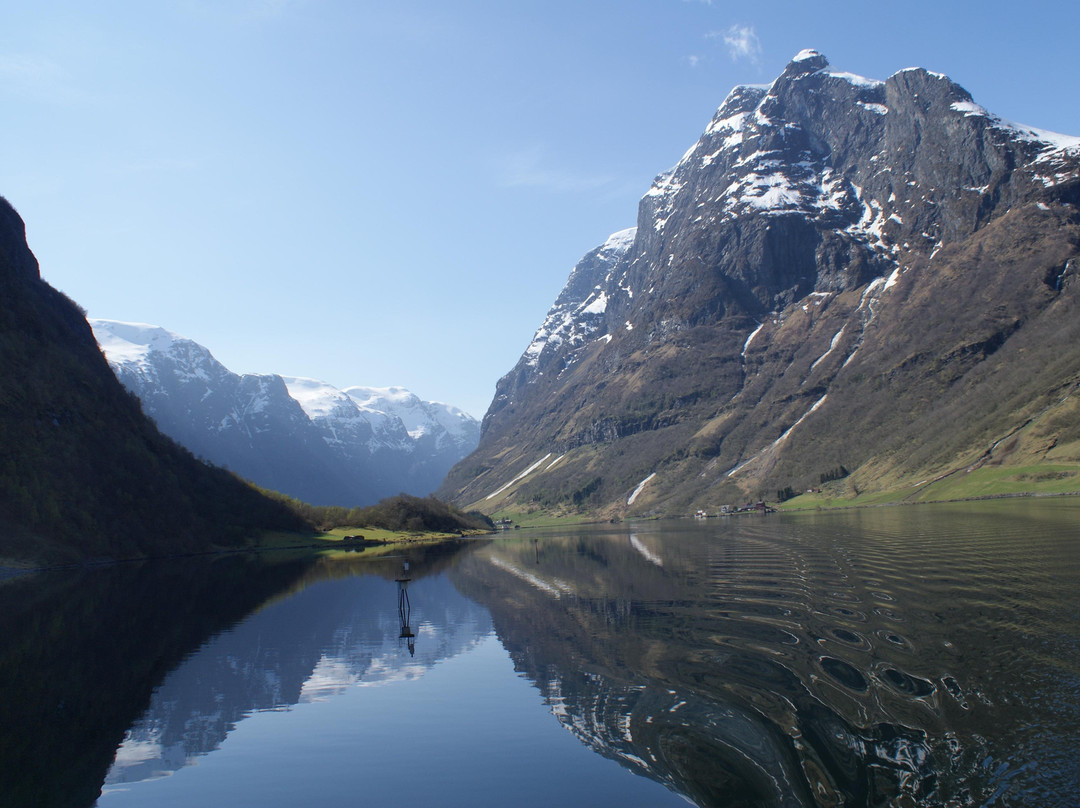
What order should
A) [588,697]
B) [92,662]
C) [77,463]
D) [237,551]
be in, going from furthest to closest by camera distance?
[237,551], [77,463], [92,662], [588,697]

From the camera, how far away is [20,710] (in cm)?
2331

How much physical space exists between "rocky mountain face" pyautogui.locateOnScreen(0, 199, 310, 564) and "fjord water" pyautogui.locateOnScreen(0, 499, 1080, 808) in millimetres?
51488

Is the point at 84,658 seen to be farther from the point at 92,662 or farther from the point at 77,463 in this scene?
the point at 77,463

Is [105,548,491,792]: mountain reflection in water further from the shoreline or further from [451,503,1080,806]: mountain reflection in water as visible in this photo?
the shoreline

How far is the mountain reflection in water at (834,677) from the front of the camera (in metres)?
15.3

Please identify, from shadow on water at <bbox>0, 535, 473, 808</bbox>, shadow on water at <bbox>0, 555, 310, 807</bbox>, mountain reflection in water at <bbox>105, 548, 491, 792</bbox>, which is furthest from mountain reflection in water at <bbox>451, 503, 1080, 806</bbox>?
shadow on water at <bbox>0, 555, 310, 807</bbox>

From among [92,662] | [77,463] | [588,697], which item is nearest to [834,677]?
[588,697]

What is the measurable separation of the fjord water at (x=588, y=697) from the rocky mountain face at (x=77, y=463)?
51488mm

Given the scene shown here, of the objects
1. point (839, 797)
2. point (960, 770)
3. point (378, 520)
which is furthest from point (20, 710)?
point (378, 520)

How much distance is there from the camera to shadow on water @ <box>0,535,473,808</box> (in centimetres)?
1862

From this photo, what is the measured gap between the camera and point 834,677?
2238 cm

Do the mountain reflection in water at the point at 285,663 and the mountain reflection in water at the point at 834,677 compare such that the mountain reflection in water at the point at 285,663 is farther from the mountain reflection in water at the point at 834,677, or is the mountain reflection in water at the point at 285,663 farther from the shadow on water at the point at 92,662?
the mountain reflection in water at the point at 834,677

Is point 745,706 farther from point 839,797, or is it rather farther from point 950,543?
point 950,543

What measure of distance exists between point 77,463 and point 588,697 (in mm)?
103601
